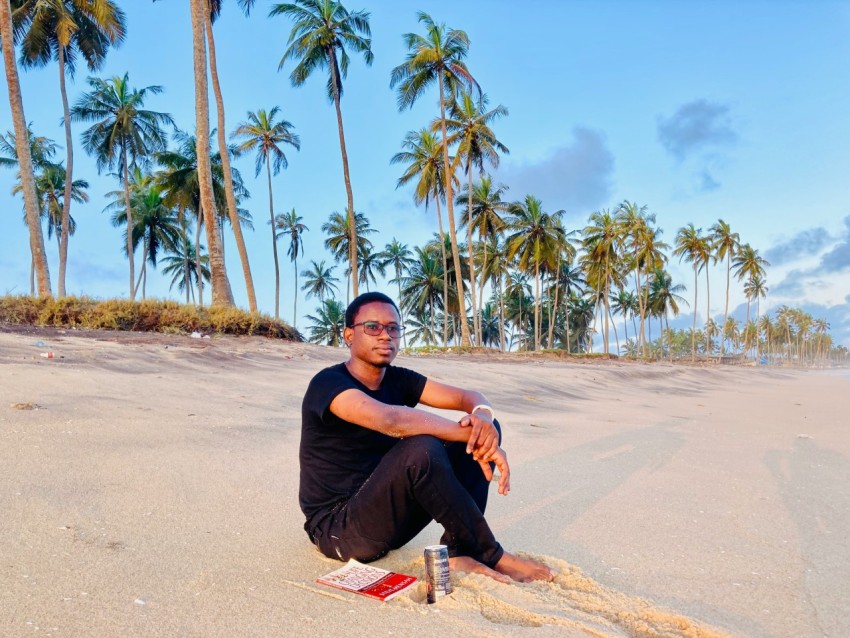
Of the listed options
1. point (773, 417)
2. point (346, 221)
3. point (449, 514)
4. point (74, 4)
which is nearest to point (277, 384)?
point (449, 514)

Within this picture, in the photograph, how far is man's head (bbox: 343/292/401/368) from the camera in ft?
9.36

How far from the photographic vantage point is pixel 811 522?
12.3 ft

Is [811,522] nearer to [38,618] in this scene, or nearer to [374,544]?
[374,544]

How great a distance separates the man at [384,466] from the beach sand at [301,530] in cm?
17

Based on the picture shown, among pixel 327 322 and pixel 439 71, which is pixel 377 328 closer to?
pixel 439 71

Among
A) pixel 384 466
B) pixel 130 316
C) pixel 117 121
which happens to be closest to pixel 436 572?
pixel 384 466

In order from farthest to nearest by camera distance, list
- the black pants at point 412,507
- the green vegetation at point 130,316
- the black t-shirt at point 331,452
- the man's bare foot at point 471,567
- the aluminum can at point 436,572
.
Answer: the green vegetation at point 130,316, the black t-shirt at point 331,452, the man's bare foot at point 471,567, the black pants at point 412,507, the aluminum can at point 436,572

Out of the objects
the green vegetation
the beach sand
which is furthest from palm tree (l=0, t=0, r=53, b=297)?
the beach sand

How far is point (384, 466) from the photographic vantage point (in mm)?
2520

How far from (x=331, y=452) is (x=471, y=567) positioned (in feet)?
2.57

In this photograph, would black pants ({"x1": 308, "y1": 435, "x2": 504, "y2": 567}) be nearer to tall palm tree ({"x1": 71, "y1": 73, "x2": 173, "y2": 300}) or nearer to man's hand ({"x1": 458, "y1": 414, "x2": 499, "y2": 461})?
man's hand ({"x1": 458, "y1": 414, "x2": 499, "y2": 461})

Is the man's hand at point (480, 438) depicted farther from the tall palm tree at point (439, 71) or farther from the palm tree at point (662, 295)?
the palm tree at point (662, 295)

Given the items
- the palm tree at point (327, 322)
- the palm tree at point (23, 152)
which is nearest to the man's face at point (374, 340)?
the palm tree at point (23, 152)

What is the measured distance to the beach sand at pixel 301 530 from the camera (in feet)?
7.06
